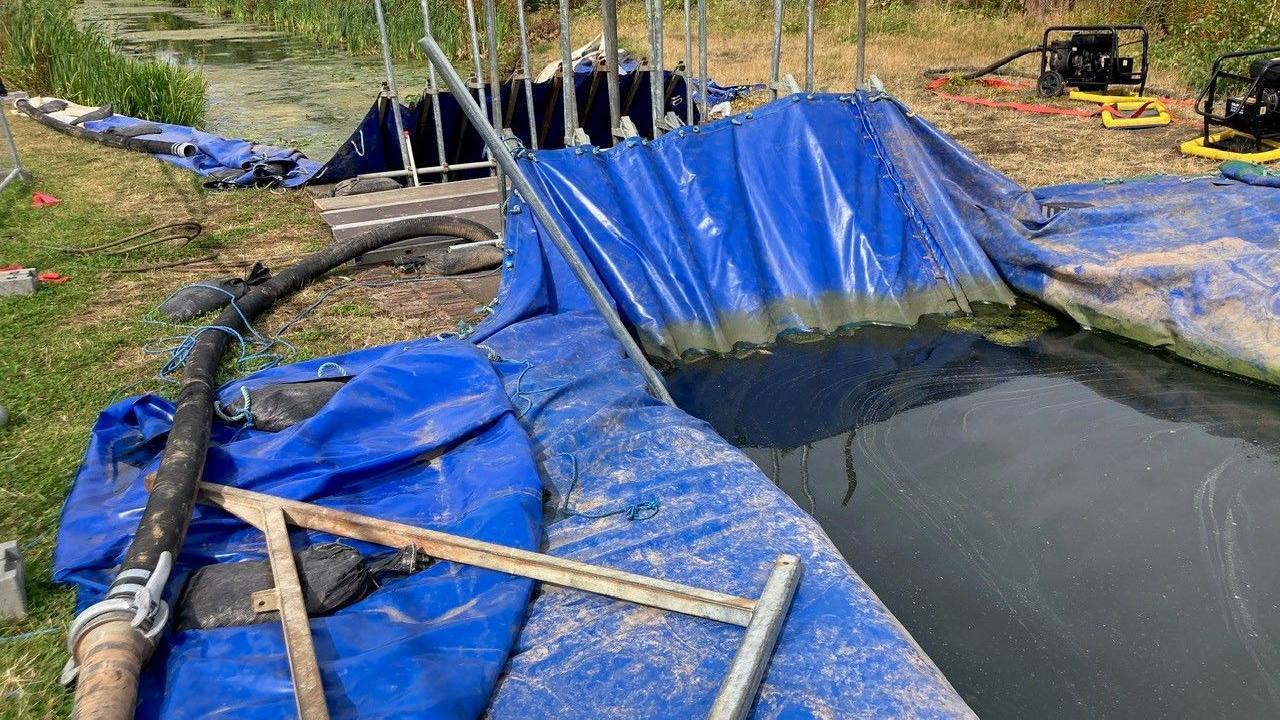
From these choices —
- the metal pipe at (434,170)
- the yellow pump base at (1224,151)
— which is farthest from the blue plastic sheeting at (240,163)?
the yellow pump base at (1224,151)

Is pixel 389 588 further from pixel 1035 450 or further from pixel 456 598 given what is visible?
pixel 1035 450

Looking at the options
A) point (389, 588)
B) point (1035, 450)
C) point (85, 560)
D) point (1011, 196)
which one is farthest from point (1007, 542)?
point (85, 560)

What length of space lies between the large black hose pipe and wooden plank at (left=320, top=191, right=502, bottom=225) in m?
2.48

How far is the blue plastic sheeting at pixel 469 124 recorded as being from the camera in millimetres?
7109

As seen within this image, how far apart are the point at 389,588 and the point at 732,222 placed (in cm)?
284

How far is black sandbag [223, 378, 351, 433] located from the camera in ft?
10.2

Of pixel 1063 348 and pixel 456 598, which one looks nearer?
pixel 456 598

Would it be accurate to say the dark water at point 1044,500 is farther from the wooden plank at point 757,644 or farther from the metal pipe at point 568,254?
the wooden plank at point 757,644

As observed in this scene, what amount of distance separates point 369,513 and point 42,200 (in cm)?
535

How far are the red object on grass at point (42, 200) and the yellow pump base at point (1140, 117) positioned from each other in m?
8.40

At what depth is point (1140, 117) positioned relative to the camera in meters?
7.98

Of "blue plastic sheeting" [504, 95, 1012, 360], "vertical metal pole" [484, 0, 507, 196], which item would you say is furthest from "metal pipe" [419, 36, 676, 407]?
"vertical metal pole" [484, 0, 507, 196]

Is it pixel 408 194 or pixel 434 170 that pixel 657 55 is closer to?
pixel 408 194

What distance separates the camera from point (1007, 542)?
3150 mm
